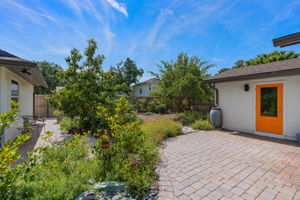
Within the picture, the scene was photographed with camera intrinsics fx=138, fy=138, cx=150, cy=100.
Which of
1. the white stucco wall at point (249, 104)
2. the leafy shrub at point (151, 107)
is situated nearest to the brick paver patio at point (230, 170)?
the white stucco wall at point (249, 104)

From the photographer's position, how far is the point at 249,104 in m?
6.12

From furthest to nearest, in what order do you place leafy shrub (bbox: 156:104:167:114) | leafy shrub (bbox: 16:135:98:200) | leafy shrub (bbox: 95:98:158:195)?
leafy shrub (bbox: 156:104:167:114), leafy shrub (bbox: 95:98:158:195), leafy shrub (bbox: 16:135:98:200)

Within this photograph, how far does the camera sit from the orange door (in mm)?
5298

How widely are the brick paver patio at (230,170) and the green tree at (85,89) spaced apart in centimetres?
335

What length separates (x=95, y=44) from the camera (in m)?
6.02

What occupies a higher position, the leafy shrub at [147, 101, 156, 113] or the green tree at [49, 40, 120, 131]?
the green tree at [49, 40, 120, 131]

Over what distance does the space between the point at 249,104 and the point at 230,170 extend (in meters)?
4.33

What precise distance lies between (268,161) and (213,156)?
4.07 feet

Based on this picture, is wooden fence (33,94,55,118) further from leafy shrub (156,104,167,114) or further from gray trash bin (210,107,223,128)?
gray trash bin (210,107,223,128)

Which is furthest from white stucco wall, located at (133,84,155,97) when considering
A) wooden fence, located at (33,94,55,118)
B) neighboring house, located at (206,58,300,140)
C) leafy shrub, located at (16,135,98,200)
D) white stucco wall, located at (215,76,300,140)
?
leafy shrub, located at (16,135,98,200)

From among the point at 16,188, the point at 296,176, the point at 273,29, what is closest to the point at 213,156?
the point at 296,176

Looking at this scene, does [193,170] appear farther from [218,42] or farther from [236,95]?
[218,42]

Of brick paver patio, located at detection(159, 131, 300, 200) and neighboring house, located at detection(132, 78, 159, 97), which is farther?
neighboring house, located at detection(132, 78, 159, 97)

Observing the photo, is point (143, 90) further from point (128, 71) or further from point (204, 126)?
point (204, 126)
